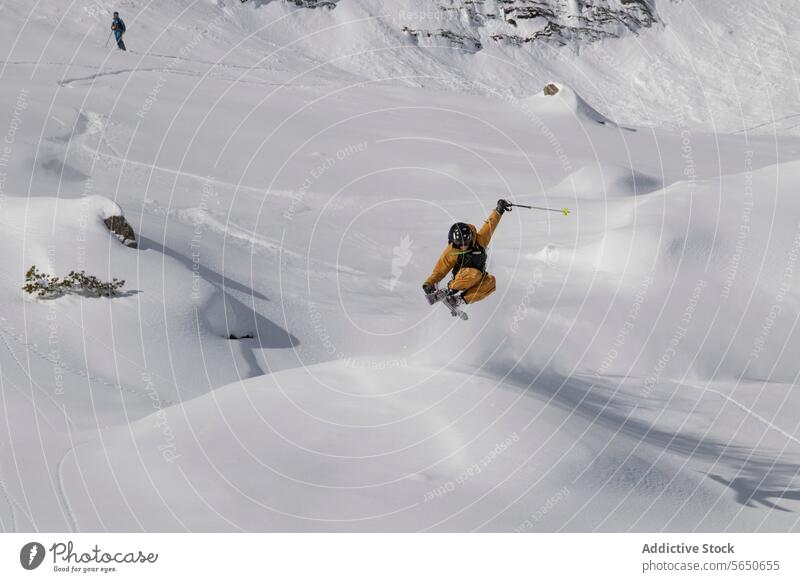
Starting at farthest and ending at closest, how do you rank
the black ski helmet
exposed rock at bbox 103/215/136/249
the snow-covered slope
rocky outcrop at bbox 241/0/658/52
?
rocky outcrop at bbox 241/0/658/52 → exposed rock at bbox 103/215/136/249 → the black ski helmet → the snow-covered slope

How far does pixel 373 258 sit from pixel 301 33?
40.7m

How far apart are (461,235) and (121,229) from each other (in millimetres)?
9313

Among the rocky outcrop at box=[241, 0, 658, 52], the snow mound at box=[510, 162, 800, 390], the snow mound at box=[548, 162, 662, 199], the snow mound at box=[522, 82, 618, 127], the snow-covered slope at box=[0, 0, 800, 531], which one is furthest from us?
the rocky outcrop at box=[241, 0, 658, 52]

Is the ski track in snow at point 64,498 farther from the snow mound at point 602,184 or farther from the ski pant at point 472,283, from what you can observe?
the snow mound at point 602,184

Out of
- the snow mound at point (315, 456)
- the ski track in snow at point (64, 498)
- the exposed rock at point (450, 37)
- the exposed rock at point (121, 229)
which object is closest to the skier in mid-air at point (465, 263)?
the snow mound at point (315, 456)

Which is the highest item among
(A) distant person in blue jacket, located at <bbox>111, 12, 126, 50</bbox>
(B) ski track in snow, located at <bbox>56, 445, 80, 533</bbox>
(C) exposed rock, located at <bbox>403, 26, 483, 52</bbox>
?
(C) exposed rock, located at <bbox>403, 26, 483, 52</bbox>

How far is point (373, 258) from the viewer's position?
27.3 metres

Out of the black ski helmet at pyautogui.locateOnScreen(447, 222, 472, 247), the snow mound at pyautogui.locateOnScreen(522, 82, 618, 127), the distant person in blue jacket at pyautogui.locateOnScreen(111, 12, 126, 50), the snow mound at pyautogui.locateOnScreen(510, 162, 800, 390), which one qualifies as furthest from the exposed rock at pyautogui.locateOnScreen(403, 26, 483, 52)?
the black ski helmet at pyautogui.locateOnScreen(447, 222, 472, 247)

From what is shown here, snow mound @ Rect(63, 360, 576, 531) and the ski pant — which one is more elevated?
the ski pant

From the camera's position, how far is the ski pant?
1709 centimetres

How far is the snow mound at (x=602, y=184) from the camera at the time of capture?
3095cm

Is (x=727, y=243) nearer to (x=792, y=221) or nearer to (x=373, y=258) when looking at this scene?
(x=792, y=221)
